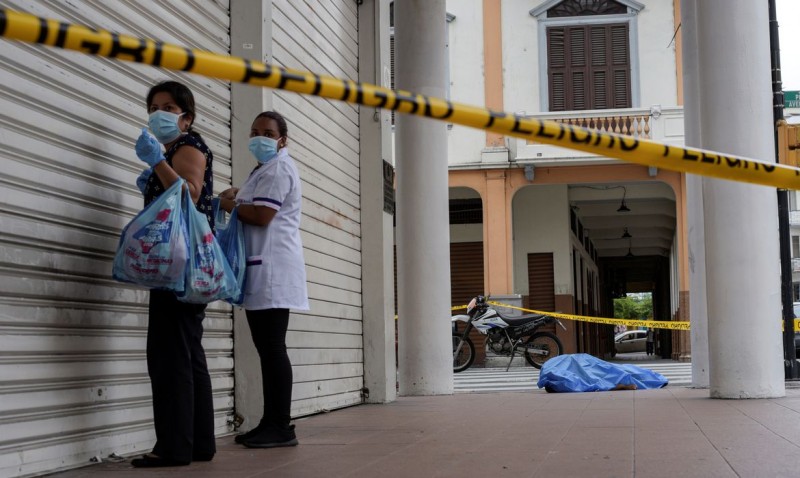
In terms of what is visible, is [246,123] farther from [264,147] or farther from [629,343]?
[629,343]

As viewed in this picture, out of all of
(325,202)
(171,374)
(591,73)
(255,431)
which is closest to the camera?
(171,374)

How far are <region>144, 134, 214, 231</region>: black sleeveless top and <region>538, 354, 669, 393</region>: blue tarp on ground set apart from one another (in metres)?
7.19

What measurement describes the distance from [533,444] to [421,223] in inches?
219

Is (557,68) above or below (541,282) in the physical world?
above

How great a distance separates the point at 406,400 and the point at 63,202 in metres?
5.77

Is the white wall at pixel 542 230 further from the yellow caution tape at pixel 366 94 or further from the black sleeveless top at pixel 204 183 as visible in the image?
the yellow caution tape at pixel 366 94

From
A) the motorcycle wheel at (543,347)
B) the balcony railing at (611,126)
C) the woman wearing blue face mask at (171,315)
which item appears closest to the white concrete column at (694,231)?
the motorcycle wheel at (543,347)

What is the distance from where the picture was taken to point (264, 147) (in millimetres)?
5219

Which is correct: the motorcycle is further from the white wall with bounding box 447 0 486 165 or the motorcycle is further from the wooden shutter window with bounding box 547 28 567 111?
the wooden shutter window with bounding box 547 28 567 111

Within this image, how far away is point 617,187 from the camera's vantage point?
25.8 metres

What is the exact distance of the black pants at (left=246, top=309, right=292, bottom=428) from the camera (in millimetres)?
5164

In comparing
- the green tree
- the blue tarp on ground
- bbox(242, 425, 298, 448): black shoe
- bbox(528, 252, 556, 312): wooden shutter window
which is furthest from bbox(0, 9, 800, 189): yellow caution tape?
the green tree

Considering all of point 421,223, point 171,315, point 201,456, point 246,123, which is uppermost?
point 246,123

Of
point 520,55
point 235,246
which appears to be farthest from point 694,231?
point 520,55
